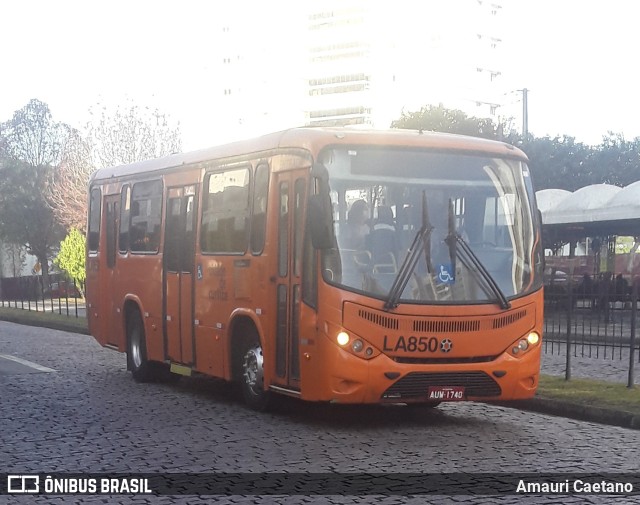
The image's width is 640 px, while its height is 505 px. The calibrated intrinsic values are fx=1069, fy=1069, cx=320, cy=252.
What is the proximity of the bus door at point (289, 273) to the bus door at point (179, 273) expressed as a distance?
2.50m

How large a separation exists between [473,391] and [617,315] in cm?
773

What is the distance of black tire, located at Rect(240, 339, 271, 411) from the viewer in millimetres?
11680

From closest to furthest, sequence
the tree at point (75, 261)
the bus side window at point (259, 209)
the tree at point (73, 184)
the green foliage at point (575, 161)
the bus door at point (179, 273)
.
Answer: the bus side window at point (259, 209) < the bus door at point (179, 273) < the tree at point (75, 261) < the tree at point (73, 184) < the green foliage at point (575, 161)

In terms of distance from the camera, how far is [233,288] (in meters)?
12.2

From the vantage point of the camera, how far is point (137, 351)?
1547 cm

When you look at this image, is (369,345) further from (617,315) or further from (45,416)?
(617,315)

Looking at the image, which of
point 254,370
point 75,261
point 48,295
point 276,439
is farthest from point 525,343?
point 48,295

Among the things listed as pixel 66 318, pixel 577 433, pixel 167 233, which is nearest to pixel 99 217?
pixel 167 233

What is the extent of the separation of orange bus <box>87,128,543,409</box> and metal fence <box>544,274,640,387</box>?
5.19m

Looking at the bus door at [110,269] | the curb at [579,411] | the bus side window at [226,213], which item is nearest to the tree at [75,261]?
the bus door at [110,269]

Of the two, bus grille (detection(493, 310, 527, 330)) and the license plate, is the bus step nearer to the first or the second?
the license plate

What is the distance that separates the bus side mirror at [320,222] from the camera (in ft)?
33.3

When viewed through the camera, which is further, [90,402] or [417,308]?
[90,402]

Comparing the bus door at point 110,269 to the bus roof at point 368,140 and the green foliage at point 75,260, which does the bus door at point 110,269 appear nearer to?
the bus roof at point 368,140
